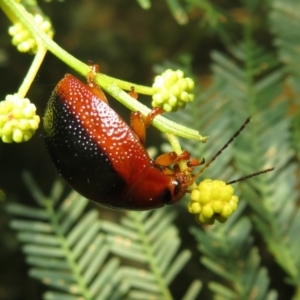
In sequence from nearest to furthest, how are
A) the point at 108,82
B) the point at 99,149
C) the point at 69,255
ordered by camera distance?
the point at 108,82 < the point at 99,149 < the point at 69,255

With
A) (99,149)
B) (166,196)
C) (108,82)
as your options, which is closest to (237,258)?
(166,196)

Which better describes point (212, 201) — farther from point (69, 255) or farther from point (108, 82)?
point (69, 255)

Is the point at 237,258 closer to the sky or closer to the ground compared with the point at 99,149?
closer to the sky

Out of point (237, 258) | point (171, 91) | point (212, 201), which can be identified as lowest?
point (212, 201)

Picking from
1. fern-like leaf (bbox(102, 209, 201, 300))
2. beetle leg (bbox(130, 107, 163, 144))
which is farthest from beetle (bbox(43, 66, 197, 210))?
fern-like leaf (bbox(102, 209, 201, 300))

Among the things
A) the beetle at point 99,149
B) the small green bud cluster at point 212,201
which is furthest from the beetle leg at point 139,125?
the small green bud cluster at point 212,201

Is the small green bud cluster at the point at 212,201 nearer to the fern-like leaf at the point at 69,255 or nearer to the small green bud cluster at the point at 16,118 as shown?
the small green bud cluster at the point at 16,118

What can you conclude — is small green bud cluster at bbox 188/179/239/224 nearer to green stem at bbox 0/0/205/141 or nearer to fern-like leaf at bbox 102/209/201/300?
green stem at bbox 0/0/205/141

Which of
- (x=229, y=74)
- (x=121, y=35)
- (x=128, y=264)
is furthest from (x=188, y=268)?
(x=229, y=74)
